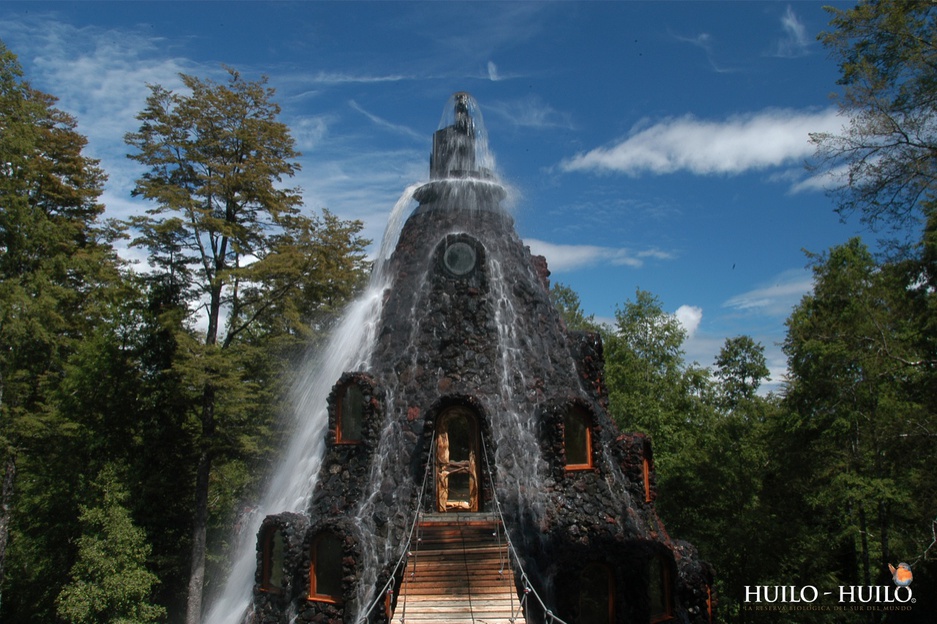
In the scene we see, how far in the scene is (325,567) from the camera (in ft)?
36.3

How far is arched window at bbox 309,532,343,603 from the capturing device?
10.9 meters

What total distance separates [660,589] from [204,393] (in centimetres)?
1417

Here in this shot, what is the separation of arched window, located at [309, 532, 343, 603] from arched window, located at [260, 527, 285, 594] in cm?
96

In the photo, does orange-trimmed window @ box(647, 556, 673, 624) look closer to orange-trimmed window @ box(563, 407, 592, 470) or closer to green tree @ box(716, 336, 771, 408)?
orange-trimmed window @ box(563, 407, 592, 470)

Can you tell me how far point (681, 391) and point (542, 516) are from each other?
62.7 ft

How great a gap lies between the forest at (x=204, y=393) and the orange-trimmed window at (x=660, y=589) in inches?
291

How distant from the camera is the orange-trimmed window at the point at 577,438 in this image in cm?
1230

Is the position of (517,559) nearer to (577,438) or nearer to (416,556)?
(416,556)

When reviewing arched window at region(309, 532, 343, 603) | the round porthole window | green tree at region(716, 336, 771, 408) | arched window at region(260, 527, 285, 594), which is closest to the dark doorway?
arched window at region(309, 532, 343, 603)

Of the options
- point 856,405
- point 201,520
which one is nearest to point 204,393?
point 201,520

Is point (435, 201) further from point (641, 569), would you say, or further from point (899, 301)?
point (899, 301)

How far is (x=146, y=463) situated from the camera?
20297mm

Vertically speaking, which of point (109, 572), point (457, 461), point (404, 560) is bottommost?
point (109, 572)

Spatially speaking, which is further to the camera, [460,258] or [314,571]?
[460,258]
